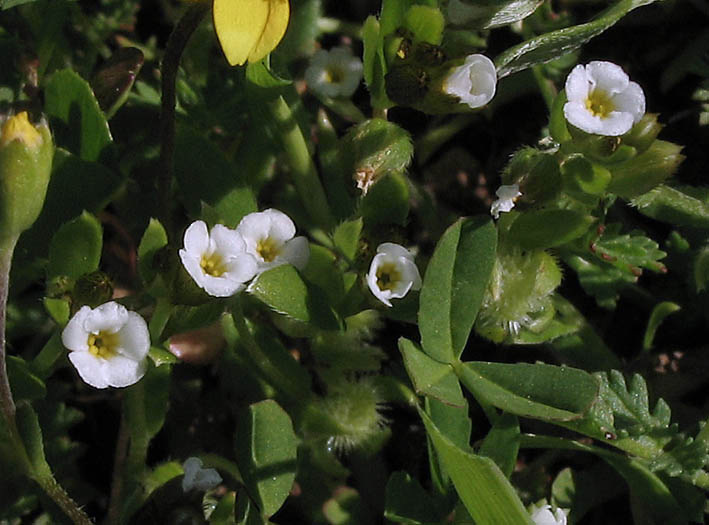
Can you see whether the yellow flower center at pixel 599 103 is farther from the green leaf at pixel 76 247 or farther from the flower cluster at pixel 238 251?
the green leaf at pixel 76 247

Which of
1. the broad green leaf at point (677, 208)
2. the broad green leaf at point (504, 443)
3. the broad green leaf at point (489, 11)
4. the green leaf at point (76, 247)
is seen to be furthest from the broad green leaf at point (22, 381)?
the broad green leaf at point (677, 208)

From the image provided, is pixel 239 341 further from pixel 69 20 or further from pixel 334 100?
pixel 69 20

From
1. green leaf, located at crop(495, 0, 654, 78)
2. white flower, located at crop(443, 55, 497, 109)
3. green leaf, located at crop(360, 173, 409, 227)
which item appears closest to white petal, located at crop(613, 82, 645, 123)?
green leaf, located at crop(495, 0, 654, 78)

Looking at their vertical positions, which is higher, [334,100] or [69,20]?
[69,20]

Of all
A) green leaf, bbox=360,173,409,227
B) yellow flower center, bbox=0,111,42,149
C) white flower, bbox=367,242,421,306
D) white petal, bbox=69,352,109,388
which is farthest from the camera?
green leaf, bbox=360,173,409,227

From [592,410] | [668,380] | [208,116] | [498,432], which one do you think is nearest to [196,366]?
[208,116]

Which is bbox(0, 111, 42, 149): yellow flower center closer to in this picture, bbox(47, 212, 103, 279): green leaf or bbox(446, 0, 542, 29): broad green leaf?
bbox(47, 212, 103, 279): green leaf
